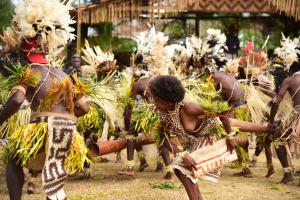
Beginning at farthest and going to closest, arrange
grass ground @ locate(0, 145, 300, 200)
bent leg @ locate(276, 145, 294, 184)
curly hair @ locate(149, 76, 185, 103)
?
bent leg @ locate(276, 145, 294, 184), grass ground @ locate(0, 145, 300, 200), curly hair @ locate(149, 76, 185, 103)

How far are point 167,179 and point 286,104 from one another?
4.99ft

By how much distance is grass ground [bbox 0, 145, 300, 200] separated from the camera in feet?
18.7

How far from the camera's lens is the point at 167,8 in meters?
10.9

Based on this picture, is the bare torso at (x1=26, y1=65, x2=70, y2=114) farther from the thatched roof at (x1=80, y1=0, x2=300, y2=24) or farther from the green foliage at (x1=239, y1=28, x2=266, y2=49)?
the green foliage at (x1=239, y1=28, x2=266, y2=49)

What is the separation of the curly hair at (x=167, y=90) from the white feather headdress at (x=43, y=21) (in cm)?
80

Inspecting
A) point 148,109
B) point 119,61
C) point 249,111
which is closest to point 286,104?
point 249,111

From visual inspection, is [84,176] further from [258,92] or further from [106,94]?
[258,92]

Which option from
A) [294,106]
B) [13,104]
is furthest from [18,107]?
[294,106]

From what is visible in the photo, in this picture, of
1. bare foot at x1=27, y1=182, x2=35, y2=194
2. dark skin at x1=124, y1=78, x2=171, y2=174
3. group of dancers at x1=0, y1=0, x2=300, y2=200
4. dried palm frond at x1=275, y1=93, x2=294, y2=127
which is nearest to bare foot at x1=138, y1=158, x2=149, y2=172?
group of dancers at x1=0, y1=0, x2=300, y2=200

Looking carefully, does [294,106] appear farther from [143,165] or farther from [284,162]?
[143,165]

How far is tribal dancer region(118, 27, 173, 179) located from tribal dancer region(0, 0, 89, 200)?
2.06 m

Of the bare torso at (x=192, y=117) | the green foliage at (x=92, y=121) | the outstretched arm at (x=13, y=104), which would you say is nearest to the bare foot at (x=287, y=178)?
the green foliage at (x=92, y=121)

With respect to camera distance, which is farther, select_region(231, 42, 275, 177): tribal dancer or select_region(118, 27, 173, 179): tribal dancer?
select_region(231, 42, 275, 177): tribal dancer

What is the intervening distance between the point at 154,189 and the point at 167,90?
6.43ft
